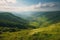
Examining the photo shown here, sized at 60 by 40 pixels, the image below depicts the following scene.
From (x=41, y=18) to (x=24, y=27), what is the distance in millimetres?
484

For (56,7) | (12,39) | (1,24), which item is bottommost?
(12,39)

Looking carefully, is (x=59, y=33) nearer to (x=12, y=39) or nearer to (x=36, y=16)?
(x=36, y=16)

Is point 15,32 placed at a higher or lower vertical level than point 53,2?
lower

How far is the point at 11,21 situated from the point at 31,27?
20.7 inches

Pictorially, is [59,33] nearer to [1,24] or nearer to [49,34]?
[49,34]

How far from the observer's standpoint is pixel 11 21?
14.9 feet

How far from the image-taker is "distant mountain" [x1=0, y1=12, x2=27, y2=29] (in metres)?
4.52

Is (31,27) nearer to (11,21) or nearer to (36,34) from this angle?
(36,34)

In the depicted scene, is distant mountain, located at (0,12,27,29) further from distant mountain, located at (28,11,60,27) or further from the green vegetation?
distant mountain, located at (28,11,60,27)

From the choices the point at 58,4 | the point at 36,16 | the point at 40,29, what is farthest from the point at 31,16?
the point at 58,4

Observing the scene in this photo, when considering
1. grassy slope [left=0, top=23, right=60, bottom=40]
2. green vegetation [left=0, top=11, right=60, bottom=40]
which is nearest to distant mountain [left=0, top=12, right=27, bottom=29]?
green vegetation [left=0, top=11, right=60, bottom=40]

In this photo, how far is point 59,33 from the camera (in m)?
4.33

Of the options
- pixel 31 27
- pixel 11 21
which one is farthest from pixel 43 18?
pixel 11 21

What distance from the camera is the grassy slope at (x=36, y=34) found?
14.1 feet
